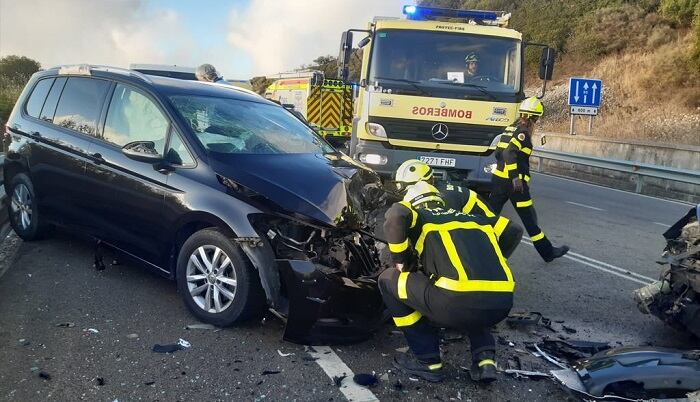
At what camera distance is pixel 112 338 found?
12.6ft

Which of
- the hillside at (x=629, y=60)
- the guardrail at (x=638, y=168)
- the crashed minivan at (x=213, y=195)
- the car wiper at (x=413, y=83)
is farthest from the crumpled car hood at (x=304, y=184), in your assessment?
the hillside at (x=629, y=60)

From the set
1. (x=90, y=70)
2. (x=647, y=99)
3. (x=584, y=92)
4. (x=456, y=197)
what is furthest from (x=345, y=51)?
(x=647, y=99)

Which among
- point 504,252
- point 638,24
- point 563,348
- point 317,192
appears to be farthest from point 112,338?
point 638,24

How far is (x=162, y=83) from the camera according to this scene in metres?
4.97

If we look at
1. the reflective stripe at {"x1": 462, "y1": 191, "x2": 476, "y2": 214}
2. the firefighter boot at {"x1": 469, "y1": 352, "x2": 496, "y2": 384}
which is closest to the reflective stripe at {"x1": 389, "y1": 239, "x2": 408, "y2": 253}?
the reflective stripe at {"x1": 462, "y1": 191, "x2": 476, "y2": 214}

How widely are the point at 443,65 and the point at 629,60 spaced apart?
75.6ft

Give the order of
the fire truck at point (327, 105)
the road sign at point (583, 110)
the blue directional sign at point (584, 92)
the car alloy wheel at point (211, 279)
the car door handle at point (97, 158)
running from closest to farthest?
the car alloy wheel at point (211, 279) < the car door handle at point (97, 158) < the blue directional sign at point (584, 92) < the road sign at point (583, 110) < the fire truck at point (327, 105)

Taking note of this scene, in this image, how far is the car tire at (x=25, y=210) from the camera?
5695 millimetres

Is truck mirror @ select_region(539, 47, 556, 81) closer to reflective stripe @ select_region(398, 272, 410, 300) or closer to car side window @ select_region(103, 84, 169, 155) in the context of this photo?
car side window @ select_region(103, 84, 169, 155)

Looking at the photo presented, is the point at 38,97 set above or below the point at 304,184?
above

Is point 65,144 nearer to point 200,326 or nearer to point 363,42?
point 200,326

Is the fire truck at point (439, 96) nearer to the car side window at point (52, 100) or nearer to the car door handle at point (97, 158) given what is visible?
the car side window at point (52, 100)

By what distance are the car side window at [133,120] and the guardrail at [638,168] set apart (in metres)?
11.7

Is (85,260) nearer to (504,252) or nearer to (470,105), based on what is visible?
(504,252)
